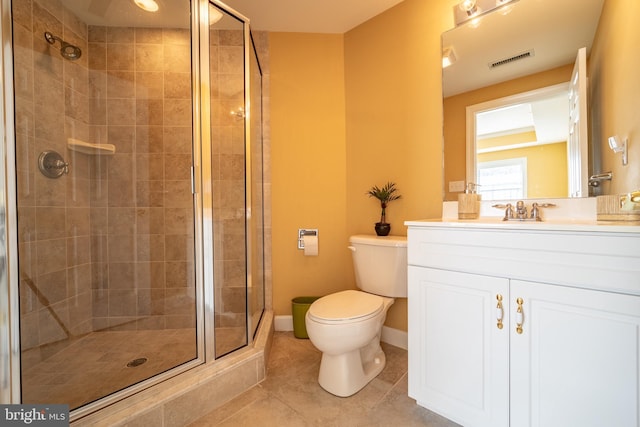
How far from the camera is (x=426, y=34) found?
1656mm


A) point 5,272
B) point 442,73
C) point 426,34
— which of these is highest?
point 426,34

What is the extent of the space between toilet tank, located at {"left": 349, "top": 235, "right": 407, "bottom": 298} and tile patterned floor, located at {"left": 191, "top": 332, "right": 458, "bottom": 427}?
19.1 inches

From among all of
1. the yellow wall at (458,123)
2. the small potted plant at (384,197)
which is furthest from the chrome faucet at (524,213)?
the small potted plant at (384,197)

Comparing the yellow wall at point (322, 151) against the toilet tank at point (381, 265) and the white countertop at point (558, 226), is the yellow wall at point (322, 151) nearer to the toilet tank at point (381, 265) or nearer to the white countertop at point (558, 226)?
the toilet tank at point (381, 265)

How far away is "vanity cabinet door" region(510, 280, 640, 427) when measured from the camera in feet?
2.51

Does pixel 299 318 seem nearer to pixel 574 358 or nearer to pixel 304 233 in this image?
pixel 304 233

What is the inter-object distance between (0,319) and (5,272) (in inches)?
6.3

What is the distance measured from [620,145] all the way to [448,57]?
3.19 ft

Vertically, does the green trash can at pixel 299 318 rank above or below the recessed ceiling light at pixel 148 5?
below

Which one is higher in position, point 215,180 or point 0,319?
point 215,180

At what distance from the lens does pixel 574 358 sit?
2.74ft

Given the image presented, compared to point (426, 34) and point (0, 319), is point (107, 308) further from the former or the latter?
point (426, 34)

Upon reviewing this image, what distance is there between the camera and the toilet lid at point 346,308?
4.21 feet

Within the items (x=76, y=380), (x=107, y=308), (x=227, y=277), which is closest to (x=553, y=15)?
(x=227, y=277)
